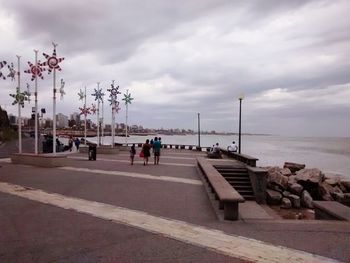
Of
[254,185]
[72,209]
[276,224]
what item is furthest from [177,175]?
[276,224]

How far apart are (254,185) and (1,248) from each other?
14285 mm

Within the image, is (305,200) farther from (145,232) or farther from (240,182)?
(145,232)

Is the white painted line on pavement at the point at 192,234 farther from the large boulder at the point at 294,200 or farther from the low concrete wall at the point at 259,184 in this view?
the large boulder at the point at 294,200

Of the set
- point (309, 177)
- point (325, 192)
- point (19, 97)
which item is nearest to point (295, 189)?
point (325, 192)

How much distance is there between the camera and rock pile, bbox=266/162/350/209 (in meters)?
21.3

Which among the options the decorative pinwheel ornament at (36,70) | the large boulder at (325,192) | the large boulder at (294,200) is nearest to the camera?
the large boulder at (294,200)

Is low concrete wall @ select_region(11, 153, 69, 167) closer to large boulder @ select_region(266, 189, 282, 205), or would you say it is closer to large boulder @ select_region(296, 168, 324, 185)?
large boulder @ select_region(266, 189, 282, 205)

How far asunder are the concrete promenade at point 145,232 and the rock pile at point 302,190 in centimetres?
842

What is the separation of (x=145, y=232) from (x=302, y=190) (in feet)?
57.7

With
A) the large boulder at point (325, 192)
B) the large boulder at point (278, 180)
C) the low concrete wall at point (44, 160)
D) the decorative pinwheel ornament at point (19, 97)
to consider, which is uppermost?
the decorative pinwheel ornament at point (19, 97)

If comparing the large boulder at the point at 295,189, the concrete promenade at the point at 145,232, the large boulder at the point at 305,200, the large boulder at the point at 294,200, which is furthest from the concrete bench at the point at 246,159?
the concrete promenade at the point at 145,232

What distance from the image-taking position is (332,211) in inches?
412

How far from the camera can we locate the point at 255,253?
7.01 metres

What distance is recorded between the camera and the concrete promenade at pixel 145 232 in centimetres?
688
